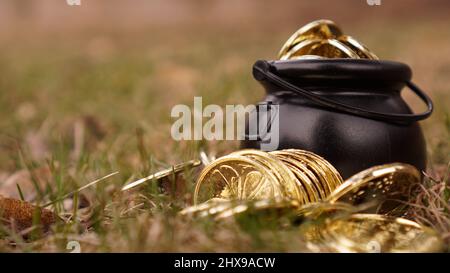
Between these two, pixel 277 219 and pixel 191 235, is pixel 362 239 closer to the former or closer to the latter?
pixel 277 219

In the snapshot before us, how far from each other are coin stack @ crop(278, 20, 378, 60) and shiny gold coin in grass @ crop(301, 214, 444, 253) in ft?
1.68

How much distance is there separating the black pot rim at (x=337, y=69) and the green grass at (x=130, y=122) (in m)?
0.33

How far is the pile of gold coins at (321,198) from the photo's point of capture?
4.33 feet

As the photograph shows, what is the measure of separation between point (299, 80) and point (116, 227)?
623 millimetres

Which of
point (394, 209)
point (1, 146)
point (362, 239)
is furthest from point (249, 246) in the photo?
point (1, 146)

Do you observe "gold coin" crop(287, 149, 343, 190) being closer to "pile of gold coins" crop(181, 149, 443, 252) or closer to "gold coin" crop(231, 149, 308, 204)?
"pile of gold coins" crop(181, 149, 443, 252)

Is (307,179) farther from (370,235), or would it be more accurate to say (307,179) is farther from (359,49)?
(359,49)

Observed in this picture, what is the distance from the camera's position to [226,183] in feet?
5.14

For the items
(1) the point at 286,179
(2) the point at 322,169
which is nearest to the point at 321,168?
(2) the point at 322,169

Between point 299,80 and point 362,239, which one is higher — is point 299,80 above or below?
above

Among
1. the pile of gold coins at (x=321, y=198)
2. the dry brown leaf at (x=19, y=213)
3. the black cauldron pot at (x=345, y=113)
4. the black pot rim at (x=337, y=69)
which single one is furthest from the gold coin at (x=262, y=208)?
the dry brown leaf at (x=19, y=213)

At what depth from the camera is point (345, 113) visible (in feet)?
5.30

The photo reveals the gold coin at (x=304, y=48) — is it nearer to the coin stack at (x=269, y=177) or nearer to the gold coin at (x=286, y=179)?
the coin stack at (x=269, y=177)

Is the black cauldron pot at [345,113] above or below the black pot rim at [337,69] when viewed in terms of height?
below
